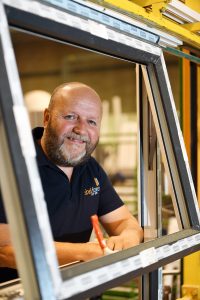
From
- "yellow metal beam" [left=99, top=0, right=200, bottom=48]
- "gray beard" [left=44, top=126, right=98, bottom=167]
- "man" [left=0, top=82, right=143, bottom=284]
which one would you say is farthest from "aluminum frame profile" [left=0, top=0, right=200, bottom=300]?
"gray beard" [left=44, top=126, right=98, bottom=167]

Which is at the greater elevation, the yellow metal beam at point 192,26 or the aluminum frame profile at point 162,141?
the yellow metal beam at point 192,26

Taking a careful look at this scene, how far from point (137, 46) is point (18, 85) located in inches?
24.6

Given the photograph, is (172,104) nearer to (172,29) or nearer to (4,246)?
(172,29)

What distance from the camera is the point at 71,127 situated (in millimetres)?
2195

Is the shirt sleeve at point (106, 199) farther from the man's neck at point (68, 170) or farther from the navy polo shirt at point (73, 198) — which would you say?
the man's neck at point (68, 170)

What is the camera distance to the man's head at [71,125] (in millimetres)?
2207

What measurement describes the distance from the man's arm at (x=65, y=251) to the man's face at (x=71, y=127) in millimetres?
525

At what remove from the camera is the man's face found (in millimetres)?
2205

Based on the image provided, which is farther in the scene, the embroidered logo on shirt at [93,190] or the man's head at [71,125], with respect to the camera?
the embroidered logo on shirt at [93,190]

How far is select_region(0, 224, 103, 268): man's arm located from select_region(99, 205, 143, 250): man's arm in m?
0.21

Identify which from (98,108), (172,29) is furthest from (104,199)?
(172,29)

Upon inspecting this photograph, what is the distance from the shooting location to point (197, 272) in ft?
8.63

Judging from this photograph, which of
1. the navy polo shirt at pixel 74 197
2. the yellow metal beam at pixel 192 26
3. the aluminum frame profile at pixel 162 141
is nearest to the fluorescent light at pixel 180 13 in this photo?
the yellow metal beam at pixel 192 26

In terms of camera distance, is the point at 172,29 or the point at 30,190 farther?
the point at 172,29
